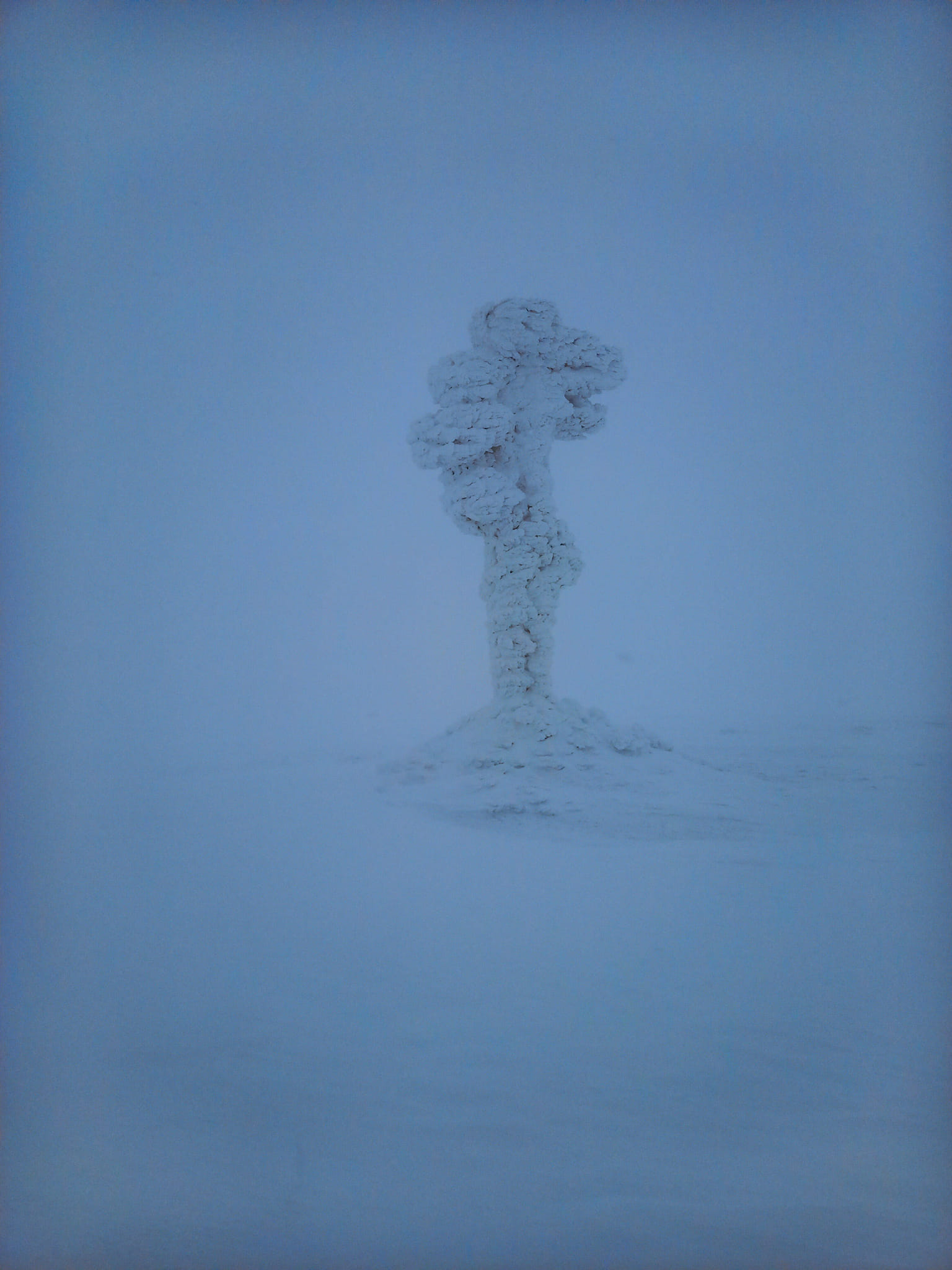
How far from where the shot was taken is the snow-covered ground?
91.7 inches

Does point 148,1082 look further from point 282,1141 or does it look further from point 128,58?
point 128,58

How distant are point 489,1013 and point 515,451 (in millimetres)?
1630

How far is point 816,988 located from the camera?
2588mm

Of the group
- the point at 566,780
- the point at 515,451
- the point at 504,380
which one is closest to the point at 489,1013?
the point at 566,780

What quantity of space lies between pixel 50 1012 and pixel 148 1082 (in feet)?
1.24

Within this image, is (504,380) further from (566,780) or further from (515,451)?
(566,780)

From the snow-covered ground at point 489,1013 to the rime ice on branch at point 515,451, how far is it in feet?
1.50

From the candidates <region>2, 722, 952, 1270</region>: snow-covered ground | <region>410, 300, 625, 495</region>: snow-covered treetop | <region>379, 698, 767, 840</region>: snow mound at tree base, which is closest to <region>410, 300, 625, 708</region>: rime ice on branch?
<region>410, 300, 625, 495</region>: snow-covered treetop

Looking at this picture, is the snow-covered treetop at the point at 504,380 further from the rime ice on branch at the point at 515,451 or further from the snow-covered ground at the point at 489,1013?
the snow-covered ground at the point at 489,1013

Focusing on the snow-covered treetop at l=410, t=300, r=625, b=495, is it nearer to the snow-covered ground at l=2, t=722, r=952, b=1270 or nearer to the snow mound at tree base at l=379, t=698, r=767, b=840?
the snow mound at tree base at l=379, t=698, r=767, b=840

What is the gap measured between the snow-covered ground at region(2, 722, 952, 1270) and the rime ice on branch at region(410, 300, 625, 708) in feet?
1.50

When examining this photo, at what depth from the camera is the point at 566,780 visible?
9.23ft

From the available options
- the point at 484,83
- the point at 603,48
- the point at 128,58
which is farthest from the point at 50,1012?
the point at 603,48

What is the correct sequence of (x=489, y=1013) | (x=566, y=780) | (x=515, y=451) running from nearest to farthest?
(x=489, y=1013), (x=566, y=780), (x=515, y=451)
